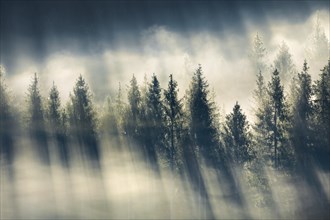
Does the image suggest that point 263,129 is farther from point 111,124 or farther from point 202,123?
point 111,124

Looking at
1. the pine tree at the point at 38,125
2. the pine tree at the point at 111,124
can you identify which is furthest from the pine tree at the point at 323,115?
the pine tree at the point at 38,125

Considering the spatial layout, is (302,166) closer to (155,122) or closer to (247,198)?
(247,198)

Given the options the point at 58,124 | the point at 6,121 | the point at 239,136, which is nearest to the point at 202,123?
the point at 239,136

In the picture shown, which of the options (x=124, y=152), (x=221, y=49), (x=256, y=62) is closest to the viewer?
(x=124, y=152)

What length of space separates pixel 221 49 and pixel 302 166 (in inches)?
3318

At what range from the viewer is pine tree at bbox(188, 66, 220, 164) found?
68.1 m

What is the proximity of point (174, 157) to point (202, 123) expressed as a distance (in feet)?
15.0

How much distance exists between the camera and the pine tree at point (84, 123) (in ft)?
251

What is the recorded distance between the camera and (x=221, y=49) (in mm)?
146625

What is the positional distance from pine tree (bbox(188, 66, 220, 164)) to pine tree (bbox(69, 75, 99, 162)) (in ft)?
44.7

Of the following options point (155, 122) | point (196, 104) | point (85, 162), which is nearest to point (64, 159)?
point (85, 162)

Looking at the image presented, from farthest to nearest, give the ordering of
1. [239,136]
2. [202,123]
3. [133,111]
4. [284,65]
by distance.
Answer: [284,65]
[133,111]
[202,123]
[239,136]

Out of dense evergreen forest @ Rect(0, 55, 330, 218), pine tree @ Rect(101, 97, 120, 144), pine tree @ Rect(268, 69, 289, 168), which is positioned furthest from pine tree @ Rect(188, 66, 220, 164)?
pine tree @ Rect(101, 97, 120, 144)

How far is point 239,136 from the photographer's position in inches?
2601
